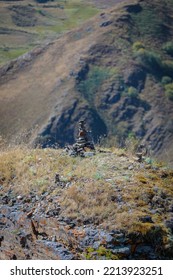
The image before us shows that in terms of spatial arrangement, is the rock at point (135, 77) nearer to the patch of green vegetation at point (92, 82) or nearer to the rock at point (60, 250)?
the patch of green vegetation at point (92, 82)

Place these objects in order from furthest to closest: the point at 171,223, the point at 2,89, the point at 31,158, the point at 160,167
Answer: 1. the point at 2,89
2. the point at 31,158
3. the point at 160,167
4. the point at 171,223

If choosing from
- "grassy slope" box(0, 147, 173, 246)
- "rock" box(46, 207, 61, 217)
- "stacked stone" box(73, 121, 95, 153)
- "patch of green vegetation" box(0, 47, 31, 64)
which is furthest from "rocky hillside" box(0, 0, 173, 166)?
"rock" box(46, 207, 61, 217)

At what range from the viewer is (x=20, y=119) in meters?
66.1

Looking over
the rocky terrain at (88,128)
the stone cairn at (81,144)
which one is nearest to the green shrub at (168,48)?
the rocky terrain at (88,128)

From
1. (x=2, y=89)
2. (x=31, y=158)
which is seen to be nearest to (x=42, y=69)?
(x=2, y=89)

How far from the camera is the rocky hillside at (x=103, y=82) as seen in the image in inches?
2625

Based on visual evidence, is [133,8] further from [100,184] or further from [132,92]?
[100,184]

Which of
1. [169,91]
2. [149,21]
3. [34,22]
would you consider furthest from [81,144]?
[34,22]

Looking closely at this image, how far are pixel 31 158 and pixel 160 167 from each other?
2.70 m

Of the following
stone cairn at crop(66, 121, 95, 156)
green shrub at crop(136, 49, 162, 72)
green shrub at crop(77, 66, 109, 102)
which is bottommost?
green shrub at crop(77, 66, 109, 102)

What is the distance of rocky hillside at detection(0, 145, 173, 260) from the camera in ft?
25.7

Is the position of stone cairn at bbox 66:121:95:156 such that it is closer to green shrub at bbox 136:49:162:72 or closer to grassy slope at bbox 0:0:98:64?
green shrub at bbox 136:49:162:72

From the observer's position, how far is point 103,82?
73875 mm
